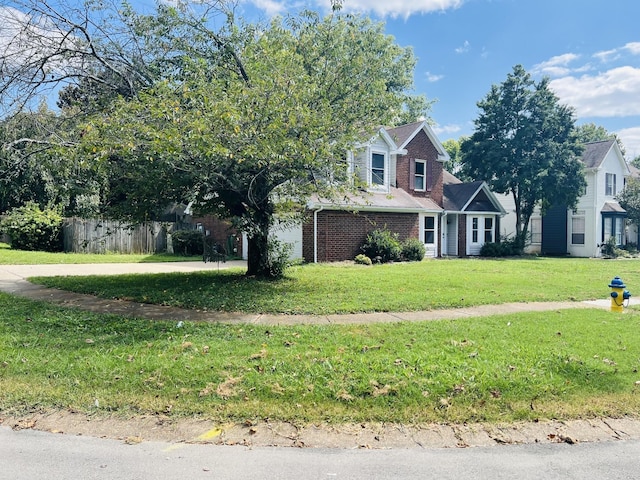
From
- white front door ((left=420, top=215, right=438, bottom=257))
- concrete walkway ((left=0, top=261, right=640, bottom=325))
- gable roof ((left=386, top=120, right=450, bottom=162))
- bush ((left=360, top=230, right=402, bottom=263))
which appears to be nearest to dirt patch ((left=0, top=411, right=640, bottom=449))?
concrete walkway ((left=0, top=261, right=640, bottom=325))

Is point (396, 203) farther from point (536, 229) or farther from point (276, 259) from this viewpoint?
point (536, 229)

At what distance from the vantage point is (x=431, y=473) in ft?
11.0

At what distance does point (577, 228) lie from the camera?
2878cm

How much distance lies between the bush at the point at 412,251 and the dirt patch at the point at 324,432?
1519 cm

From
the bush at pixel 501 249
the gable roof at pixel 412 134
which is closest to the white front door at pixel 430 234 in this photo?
the bush at pixel 501 249

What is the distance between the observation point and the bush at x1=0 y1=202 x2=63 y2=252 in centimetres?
2230

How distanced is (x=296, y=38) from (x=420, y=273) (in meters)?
7.47

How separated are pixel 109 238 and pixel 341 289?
55.0ft

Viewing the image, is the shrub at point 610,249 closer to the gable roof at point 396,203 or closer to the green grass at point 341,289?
the gable roof at point 396,203

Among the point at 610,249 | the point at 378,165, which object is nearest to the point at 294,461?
the point at 378,165

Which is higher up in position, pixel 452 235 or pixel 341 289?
pixel 452 235

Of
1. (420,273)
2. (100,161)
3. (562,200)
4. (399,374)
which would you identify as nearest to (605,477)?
(399,374)

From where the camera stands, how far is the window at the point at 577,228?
2850cm

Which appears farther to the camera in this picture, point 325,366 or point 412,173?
point 412,173
